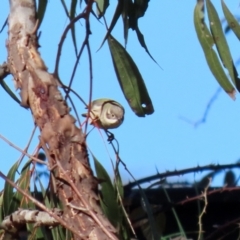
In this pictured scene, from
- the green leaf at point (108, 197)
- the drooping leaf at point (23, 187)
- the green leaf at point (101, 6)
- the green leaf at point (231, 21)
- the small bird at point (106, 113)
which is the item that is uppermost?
the green leaf at point (101, 6)

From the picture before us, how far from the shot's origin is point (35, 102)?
812 mm

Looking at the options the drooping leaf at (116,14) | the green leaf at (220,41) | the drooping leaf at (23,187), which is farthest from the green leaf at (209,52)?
the drooping leaf at (23,187)

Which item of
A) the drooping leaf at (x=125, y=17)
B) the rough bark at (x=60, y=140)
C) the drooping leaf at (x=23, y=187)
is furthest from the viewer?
the drooping leaf at (x=125, y=17)

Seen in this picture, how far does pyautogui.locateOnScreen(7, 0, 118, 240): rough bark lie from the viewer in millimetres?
758

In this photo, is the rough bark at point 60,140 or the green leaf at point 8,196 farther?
the green leaf at point 8,196

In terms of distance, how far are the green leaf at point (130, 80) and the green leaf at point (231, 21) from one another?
0.52 feet

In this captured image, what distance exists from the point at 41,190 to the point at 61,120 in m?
0.30

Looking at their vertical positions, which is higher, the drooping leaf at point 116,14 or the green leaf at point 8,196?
the drooping leaf at point 116,14

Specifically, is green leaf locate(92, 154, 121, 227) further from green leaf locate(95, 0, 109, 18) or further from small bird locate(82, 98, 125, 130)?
green leaf locate(95, 0, 109, 18)

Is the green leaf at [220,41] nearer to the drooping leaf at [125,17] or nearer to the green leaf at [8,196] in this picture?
the drooping leaf at [125,17]

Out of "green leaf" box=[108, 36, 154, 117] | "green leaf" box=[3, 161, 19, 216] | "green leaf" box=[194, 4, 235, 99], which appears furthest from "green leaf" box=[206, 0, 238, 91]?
"green leaf" box=[3, 161, 19, 216]

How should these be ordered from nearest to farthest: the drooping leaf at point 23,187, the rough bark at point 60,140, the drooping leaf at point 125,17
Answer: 1. the rough bark at point 60,140
2. the drooping leaf at point 23,187
3. the drooping leaf at point 125,17

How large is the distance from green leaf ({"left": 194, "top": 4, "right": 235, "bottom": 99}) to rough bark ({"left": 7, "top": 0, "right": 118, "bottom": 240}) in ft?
0.94

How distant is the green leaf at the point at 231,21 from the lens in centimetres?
109
